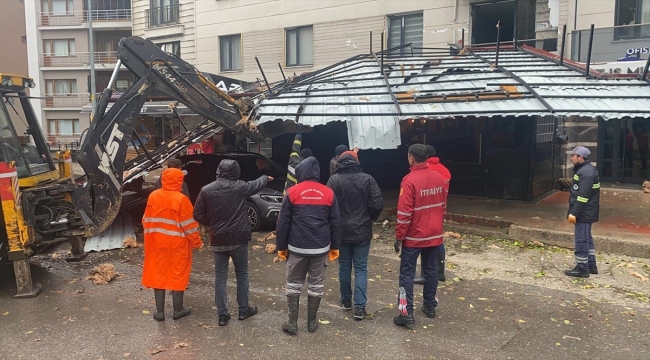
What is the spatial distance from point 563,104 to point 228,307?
669cm

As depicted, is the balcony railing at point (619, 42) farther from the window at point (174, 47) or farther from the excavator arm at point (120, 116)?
the window at point (174, 47)

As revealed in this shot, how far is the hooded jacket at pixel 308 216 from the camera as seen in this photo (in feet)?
16.3

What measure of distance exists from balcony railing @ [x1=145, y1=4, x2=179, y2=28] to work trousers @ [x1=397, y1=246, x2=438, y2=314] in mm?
24108

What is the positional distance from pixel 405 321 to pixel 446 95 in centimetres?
562

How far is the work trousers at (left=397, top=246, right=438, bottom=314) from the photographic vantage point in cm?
526

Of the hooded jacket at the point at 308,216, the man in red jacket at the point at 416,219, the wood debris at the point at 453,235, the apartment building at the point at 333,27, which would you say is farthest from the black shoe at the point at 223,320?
the apartment building at the point at 333,27

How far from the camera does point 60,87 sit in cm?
4159

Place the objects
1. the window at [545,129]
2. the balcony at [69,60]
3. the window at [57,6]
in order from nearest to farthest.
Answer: the window at [545,129]
the balcony at [69,60]
the window at [57,6]

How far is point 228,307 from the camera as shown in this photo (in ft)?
19.2

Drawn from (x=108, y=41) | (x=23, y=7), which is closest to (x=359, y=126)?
(x=108, y=41)

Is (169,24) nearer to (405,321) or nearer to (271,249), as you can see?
(271,249)

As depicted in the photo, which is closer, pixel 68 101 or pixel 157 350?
pixel 157 350

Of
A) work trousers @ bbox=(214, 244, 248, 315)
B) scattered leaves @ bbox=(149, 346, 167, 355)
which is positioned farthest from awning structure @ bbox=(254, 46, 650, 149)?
scattered leaves @ bbox=(149, 346, 167, 355)

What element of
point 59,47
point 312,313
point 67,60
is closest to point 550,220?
point 312,313
